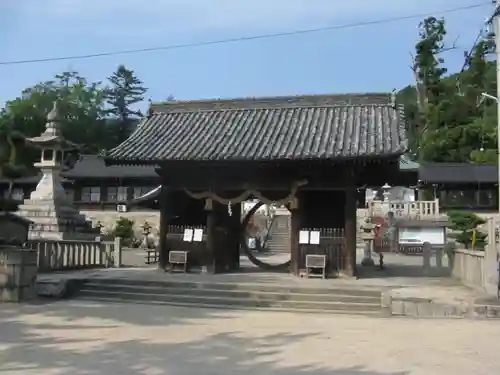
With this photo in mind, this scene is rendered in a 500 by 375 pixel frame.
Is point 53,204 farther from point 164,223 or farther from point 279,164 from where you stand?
point 279,164

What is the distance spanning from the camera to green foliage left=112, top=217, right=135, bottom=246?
40281 mm

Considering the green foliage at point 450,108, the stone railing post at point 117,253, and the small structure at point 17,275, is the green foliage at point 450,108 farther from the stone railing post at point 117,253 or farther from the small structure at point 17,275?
the small structure at point 17,275

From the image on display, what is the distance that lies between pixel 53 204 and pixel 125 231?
12853 mm

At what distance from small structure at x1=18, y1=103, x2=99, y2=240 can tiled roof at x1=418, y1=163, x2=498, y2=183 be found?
26.4 metres

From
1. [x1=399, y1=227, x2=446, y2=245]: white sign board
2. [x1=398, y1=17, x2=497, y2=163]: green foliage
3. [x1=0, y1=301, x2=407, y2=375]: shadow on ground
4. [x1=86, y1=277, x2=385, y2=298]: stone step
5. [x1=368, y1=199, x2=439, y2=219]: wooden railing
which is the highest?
[x1=398, y1=17, x2=497, y2=163]: green foliage

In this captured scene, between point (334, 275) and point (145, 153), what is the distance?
718cm

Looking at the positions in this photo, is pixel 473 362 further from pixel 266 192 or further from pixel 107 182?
pixel 107 182

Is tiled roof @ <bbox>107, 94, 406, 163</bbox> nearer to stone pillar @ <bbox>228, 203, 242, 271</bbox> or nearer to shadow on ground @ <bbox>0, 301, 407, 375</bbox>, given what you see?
stone pillar @ <bbox>228, 203, 242, 271</bbox>

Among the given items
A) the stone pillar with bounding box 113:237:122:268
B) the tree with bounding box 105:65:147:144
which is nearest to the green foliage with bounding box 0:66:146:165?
the tree with bounding box 105:65:147:144

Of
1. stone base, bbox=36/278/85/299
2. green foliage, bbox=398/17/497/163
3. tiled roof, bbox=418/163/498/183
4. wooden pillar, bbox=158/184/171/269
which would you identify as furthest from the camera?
green foliage, bbox=398/17/497/163

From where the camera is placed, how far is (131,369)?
7.94 metres

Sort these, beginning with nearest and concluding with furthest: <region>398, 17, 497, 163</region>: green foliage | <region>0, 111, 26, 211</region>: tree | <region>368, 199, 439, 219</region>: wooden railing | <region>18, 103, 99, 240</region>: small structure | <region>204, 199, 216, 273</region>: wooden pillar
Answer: <region>0, 111, 26, 211</region>: tree, <region>204, 199, 216, 273</region>: wooden pillar, <region>18, 103, 99, 240</region>: small structure, <region>368, 199, 439, 219</region>: wooden railing, <region>398, 17, 497, 163</region>: green foliage

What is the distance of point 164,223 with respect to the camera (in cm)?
1953

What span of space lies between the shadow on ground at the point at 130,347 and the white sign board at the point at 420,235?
87.2 feet
